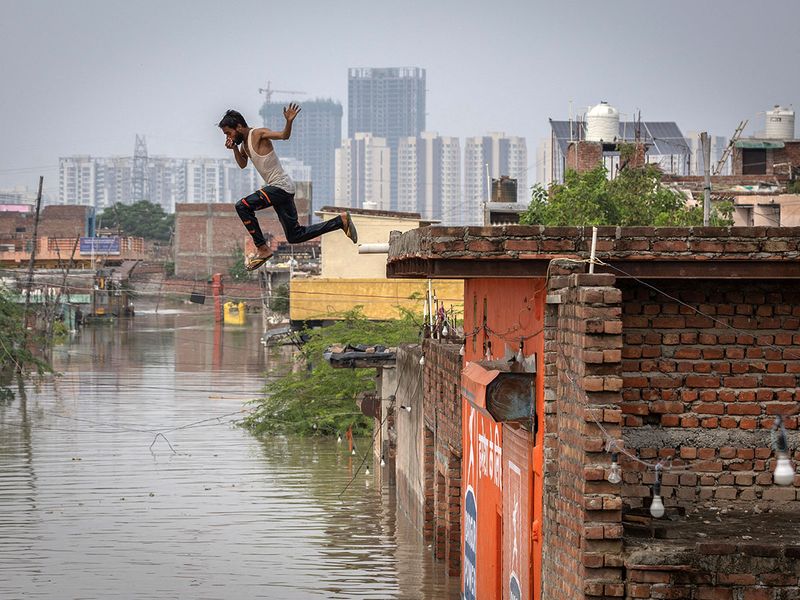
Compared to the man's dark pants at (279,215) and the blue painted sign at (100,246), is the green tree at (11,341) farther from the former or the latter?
the blue painted sign at (100,246)

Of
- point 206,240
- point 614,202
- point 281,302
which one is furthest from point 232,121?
point 206,240

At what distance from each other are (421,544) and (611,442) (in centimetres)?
1231

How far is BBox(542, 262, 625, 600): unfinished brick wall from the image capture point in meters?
7.80

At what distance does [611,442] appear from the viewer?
25.5ft

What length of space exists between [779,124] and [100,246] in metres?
52.8

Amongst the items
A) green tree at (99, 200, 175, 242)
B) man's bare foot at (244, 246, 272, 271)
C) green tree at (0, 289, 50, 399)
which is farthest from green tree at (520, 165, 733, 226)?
green tree at (99, 200, 175, 242)

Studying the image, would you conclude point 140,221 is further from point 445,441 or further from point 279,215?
point 279,215

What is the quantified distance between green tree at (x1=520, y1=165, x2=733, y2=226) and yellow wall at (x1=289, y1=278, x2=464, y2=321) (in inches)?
141

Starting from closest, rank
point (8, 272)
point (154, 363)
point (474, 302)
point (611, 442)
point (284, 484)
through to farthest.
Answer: point (611, 442) → point (474, 302) → point (284, 484) → point (154, 363) → point (8, 272)

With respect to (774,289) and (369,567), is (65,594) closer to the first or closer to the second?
(369,567)

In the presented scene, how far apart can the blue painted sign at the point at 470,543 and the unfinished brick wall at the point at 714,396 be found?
4.98 metres

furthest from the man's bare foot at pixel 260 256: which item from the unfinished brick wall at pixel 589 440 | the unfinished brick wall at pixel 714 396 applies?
the unfinished brick wall at pixel 714 396

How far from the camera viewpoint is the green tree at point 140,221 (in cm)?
13662

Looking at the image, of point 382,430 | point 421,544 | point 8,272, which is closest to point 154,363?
point 8,272
